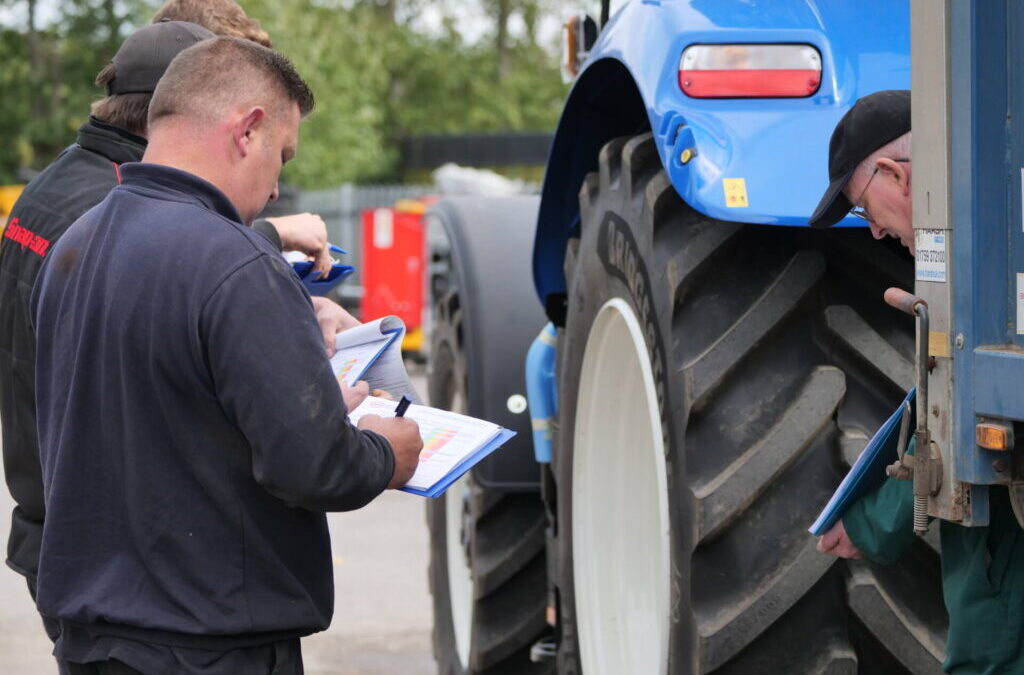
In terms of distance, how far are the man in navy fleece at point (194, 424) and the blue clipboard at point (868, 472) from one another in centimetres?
70

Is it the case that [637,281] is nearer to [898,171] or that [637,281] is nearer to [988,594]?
[898,171]

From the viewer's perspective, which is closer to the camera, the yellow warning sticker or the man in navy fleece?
the man in navy fleece

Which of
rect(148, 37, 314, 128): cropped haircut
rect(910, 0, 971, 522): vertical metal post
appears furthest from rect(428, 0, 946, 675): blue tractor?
rect(148, 37, 314, 128): cropped haircut

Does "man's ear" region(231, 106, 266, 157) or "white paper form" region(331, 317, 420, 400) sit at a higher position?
"man's ear" region(231, 106, 266, 157)

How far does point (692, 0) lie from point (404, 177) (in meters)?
38.5

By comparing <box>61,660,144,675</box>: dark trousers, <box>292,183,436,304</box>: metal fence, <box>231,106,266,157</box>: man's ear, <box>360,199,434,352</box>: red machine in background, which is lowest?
<box>292,183,436,304</box>: metal fence

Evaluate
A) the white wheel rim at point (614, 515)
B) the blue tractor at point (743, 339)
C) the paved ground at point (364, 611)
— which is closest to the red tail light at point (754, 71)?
the blue tractor at point (743, 339)

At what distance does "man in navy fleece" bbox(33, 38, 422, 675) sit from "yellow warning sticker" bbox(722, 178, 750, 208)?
0.74 meters

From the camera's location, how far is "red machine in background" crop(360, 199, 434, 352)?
16.4 meters

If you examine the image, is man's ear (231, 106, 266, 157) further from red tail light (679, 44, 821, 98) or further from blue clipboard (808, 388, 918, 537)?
blue clipboard (808, 388, 918, 537)

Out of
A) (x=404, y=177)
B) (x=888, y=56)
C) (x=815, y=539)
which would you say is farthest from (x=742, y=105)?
(x=404, y=177)

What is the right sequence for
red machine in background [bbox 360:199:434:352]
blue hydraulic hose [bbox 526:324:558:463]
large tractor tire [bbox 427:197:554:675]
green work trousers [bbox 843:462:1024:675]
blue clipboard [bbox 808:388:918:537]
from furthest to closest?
red machine in background [bbox 360:199:434:352], large tractor tire [bbox 427:197:554:675], blue hydraulic hose [bbox 526:324:558:463], blue clipboard [bbox 808:388:918:537], green work trousers [bbox 843:462:1024:675]

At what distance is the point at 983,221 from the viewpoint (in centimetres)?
204

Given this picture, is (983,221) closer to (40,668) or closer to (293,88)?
(293,88)
